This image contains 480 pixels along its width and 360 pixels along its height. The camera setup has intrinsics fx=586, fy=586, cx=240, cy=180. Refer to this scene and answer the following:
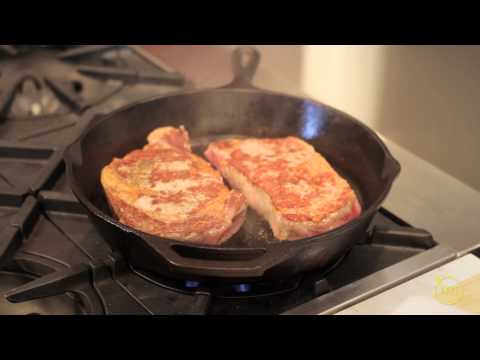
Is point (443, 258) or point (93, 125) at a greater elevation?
point (93, 125)

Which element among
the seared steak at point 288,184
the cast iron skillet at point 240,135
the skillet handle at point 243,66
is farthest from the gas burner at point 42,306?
the skillet handle at point 243,66

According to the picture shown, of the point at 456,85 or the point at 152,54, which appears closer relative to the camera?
the point at 456,85

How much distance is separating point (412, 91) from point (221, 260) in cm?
82

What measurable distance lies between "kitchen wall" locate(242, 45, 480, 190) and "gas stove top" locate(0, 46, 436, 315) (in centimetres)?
31

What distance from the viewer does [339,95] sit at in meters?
1.71

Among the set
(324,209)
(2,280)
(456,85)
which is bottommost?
(2,280)

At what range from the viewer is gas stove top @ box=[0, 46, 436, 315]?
105 cm

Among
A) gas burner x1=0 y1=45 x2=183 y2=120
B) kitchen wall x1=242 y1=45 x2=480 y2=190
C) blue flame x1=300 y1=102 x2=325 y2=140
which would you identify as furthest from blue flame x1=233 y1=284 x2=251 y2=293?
gas burner x1=0 y1=45 x2=183 y2=120

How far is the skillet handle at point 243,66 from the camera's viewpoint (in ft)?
4.89

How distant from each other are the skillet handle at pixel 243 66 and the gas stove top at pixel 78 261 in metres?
0.43

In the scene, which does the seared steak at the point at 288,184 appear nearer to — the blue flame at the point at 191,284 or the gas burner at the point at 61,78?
the blue flame at the point at 191,284

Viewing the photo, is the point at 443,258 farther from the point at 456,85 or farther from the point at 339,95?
the point at 339,95
